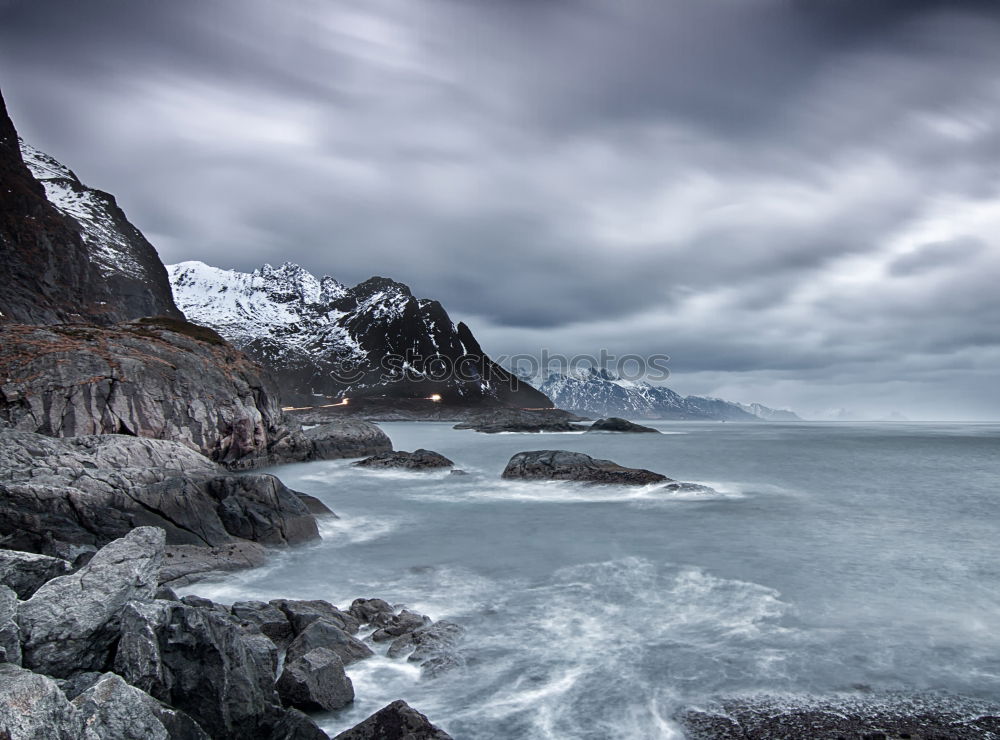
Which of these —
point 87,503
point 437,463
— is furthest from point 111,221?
point 87,503

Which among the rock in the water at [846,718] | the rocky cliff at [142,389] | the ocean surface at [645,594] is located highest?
the rocky cliff at [142,389]

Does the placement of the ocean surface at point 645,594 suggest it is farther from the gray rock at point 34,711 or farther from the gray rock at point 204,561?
the gray rock at point 34,711

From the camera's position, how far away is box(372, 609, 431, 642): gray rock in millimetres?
9711

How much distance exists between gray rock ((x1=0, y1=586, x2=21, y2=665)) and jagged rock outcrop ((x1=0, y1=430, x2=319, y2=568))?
22.7 feet

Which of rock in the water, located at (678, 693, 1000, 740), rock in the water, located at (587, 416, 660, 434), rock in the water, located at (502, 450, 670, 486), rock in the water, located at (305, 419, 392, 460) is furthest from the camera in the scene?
rock in the water, located at (587, 416, 660, 434)

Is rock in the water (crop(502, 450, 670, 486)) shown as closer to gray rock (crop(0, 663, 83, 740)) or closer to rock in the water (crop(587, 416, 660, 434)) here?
gray rock (crop(0, 663, 83, 740))

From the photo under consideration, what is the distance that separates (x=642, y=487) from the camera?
92.8ft

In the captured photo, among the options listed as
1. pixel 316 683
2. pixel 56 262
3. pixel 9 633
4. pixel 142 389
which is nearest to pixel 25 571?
pixel 9 633

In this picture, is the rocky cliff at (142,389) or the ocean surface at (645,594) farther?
the rocky cliff at (142,389)

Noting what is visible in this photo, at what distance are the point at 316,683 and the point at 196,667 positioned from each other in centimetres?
168

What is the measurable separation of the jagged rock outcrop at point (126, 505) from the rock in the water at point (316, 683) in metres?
6.72

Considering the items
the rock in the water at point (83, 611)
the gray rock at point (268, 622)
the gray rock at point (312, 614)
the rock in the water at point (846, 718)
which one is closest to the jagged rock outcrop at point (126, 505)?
the gray rock at point (312, 614)

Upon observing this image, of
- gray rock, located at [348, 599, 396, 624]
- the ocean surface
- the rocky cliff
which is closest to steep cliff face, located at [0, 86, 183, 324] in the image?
the rocky cliff

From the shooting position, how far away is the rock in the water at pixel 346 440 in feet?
147
